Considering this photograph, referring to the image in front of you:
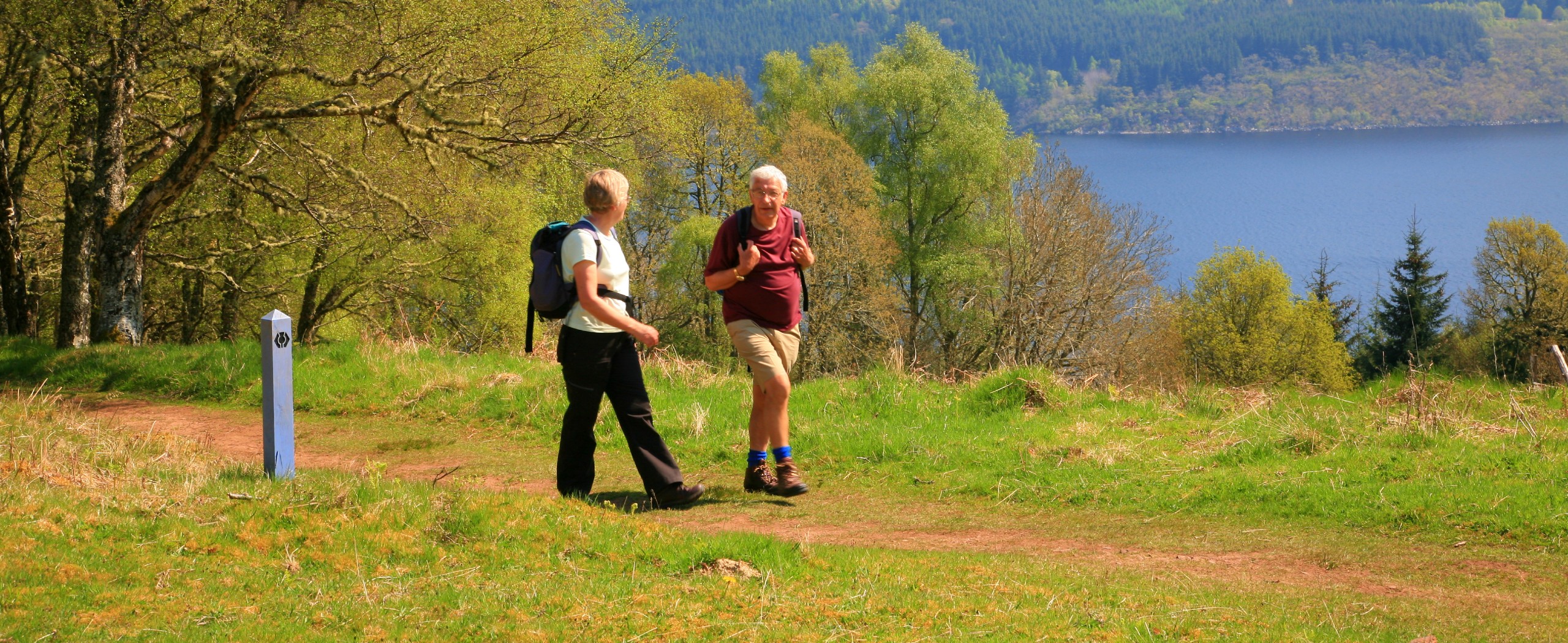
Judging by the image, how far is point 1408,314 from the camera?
2009 inches

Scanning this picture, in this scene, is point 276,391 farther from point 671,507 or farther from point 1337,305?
point 1337,305

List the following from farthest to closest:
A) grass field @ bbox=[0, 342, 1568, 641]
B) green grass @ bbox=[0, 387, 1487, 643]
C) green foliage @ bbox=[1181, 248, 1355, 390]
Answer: green foliage @ bbox=[1181, 248, 1355, 390] < grass field @ bbox=[0, 342, 1568, 641] < green grass @ bbox=[0, 387, 1487, 643]

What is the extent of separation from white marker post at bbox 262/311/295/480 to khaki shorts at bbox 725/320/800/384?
2.58 m

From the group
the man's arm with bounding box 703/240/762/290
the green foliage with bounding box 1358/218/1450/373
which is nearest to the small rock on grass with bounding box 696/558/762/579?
the man's arm with bounding box 703/240/762/290

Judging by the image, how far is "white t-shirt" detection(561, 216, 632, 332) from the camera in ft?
19.9

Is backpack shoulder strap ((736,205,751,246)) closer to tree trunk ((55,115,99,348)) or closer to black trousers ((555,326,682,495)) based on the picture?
black trousers ((555,326,682,495))

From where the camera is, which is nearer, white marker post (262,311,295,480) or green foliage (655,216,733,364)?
white marker post (262,311,295,480)

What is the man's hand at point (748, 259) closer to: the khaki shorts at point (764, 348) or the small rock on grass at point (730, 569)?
the khaki shorts at point (764, 348)

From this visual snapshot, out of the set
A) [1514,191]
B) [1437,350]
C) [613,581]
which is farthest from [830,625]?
[1514,191]

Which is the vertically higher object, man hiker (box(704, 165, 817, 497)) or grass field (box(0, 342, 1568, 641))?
man hiker (box(704, 165, 817, 497))

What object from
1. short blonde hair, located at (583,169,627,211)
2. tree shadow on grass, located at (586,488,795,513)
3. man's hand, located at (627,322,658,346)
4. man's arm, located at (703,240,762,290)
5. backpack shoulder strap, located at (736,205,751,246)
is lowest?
tree shadow on grass, located at (586,488,795,513)

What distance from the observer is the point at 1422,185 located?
116 m

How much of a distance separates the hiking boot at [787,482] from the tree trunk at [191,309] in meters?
18.9

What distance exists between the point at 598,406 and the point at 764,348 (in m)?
1.16
